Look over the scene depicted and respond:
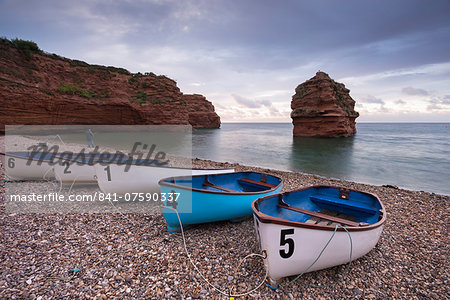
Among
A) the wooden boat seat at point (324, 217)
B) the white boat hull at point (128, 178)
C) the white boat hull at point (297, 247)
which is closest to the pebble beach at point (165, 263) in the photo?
the white boat hull at point (297, 247)

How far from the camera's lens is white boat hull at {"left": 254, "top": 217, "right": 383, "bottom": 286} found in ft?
10.3

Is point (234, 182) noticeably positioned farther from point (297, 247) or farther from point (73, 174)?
point (73, 174)

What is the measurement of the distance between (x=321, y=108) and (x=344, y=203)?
37.7 meters

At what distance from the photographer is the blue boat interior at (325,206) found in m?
4.57

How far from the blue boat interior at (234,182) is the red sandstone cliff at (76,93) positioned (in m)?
27.1

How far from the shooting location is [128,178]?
6605mm

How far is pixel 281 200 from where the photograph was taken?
4758 millimetres

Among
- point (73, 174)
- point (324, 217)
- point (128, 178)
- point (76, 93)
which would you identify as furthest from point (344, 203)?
point (76, 93)

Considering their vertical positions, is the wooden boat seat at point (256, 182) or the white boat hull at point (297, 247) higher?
the wooden boat seat at point (256, 182)

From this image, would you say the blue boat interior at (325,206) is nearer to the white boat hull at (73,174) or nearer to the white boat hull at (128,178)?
the white boat hull at (128,178)

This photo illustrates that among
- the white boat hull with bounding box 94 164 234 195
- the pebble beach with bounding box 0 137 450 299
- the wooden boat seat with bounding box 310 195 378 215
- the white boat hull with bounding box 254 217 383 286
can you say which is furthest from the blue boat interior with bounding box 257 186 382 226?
the white boat hull with bounding box 94 164 234 195

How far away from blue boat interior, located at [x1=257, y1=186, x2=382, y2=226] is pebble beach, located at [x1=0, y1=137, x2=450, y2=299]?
2.50ft

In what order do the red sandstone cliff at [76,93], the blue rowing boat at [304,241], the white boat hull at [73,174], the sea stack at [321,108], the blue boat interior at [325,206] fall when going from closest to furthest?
1. the blue rowing boat at [304,241]
2. the blue boat interior at [325,206]
3. the white boat hull at [73,174]
4. the red sandstone cliff at [76,93]
5. the sea stack at [321,108]

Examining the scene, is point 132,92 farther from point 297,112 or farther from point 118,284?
point 118,284
